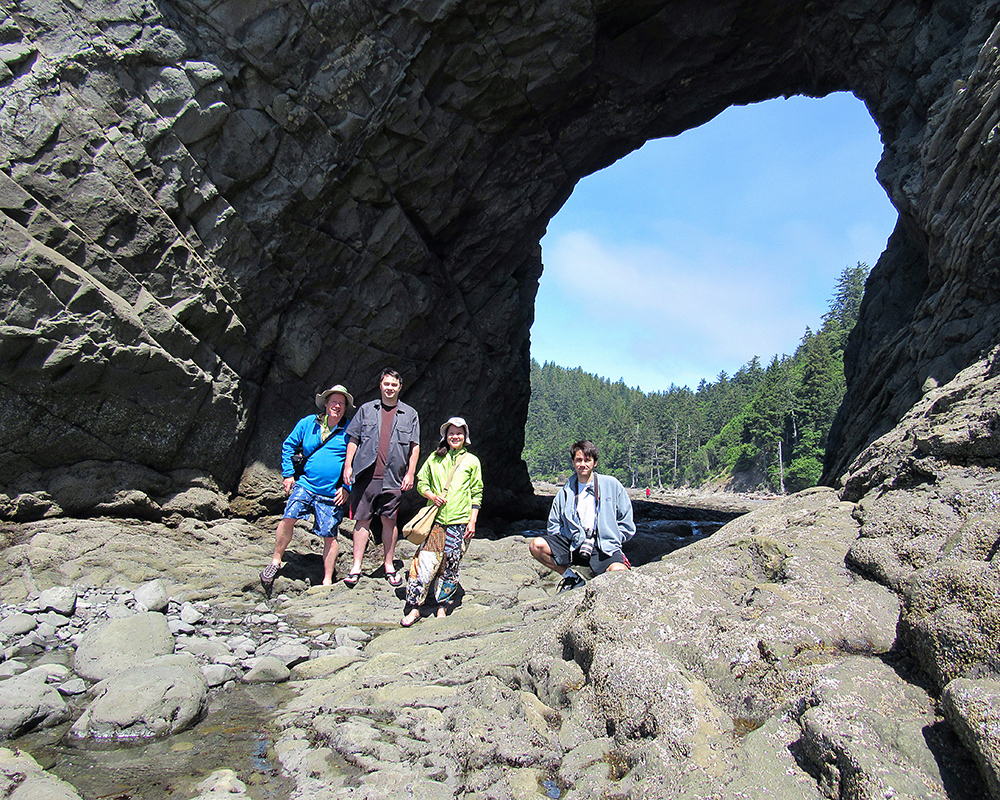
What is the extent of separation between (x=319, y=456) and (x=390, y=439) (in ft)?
3.29

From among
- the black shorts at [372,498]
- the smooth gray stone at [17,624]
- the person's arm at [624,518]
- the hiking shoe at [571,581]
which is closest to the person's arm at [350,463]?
the black shorts at [372,498]

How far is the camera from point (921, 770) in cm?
189

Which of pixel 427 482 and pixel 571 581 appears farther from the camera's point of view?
pixel 427 482

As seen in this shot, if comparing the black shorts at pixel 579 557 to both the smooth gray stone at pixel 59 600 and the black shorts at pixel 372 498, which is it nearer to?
the black shorts at pixel 372 498

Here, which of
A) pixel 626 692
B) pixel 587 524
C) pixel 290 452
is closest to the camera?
pixel 626 692

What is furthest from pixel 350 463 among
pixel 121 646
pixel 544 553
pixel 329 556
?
pixel 121 646

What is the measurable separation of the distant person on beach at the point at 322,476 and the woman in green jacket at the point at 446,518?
1.79m

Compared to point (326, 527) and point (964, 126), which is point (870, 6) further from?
point (326, 527)

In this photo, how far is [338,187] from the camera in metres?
11.3

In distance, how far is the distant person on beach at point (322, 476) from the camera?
7.28 m

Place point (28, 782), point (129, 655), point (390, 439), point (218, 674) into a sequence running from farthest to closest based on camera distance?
point (390, 439) < point (129, 655) < point (218, 674) < point (28, 782)

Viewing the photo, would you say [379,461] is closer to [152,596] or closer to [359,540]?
[359,540]

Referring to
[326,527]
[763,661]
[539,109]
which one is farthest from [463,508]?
[539,109]

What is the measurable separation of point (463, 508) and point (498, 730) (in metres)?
3.08
